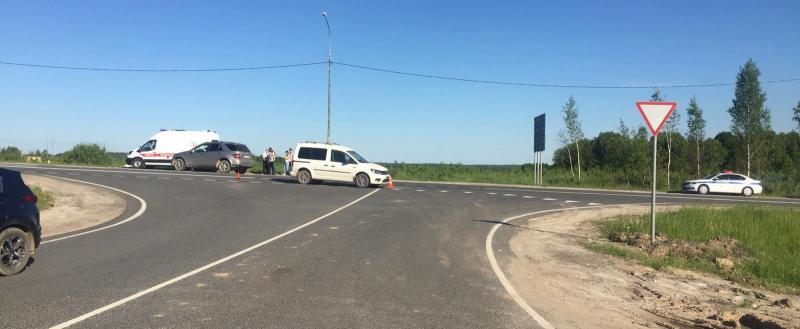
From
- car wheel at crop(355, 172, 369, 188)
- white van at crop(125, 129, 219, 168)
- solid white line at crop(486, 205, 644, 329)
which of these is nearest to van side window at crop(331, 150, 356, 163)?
car wheel at crop(355, 172, 369, 188)

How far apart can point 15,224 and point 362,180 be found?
1874cm

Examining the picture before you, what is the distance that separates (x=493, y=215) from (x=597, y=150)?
67441 millimetres

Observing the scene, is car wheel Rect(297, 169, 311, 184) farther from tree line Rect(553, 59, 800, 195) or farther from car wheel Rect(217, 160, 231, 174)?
tree line Rect(553, 59, 800, 195)

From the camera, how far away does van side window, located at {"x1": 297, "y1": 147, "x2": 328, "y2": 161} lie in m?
26.4

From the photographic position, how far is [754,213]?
54.7ft

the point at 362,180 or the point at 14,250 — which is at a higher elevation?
the point at 362,180

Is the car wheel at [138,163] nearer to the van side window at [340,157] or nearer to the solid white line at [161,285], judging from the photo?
the van side window at [340,157]

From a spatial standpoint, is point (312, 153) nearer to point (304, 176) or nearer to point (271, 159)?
point (304, 176)

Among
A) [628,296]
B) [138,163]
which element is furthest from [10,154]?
[628,296]

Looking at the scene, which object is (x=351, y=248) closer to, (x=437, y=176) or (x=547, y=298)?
(x=547, y=298)

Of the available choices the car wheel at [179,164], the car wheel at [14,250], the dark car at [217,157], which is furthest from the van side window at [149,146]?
the car wheel at [14,250]

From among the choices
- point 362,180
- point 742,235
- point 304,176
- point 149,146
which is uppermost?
point 149,146

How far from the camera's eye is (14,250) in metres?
7.55

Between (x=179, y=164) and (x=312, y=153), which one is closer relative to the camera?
(x=312, y=153)
